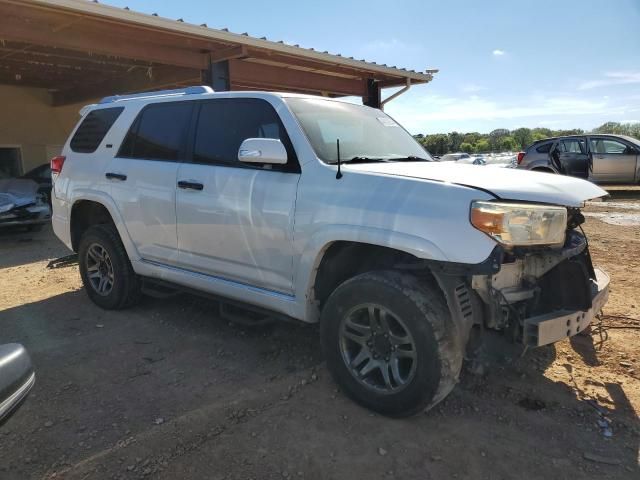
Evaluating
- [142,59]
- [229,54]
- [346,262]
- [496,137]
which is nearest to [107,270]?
[346,262]

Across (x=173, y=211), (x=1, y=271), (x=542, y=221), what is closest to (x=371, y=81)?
(x=1, y=271)

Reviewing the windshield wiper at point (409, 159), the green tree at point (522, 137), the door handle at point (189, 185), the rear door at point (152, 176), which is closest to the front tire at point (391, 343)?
the windshield wiper at point (409, 159)

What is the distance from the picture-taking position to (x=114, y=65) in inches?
490

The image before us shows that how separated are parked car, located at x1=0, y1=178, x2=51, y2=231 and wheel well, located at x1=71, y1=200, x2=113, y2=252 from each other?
509cm

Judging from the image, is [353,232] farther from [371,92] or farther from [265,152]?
[371,92]

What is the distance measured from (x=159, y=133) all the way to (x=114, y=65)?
369 inches

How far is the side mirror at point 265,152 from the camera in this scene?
326cm

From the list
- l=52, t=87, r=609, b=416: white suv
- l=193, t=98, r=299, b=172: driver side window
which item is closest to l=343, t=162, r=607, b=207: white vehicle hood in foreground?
l=52, t=87, r=609, b=416: white suv

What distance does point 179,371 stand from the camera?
3693 millimetres

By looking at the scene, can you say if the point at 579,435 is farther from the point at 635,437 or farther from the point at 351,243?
the point at 351,243

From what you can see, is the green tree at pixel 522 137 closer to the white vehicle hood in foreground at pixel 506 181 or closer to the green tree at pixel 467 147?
the green tree at pixel 467 147

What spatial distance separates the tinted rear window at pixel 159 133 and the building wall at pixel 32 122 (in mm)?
13245

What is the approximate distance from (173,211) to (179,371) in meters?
1.25

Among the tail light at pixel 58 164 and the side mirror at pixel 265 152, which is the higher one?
the side mirror at pixel 265 152
